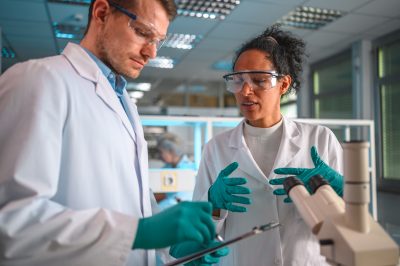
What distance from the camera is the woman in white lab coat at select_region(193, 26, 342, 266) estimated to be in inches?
48.1

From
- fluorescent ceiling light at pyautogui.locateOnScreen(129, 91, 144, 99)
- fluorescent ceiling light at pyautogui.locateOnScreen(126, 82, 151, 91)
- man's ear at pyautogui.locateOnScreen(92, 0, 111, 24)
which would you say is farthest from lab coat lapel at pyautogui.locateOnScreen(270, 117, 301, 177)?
fluorescent ceiling light at pyautogui.locateOnScreen(129, 91, 144, 99)

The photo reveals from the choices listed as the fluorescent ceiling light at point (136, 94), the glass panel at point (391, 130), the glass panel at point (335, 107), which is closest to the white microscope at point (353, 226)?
the glass panel at point (391, 130)

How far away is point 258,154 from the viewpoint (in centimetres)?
138

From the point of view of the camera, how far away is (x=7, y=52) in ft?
15.9

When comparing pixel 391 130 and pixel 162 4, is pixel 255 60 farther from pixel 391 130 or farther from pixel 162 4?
pixel 391 130

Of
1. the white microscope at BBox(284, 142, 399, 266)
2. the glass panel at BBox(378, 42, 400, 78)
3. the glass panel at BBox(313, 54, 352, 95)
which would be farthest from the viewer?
the glass panel at BBox(313, 54, 352, 95)

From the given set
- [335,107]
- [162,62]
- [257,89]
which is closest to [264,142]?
[257,89]

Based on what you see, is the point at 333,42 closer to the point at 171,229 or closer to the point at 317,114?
the point at 317,114

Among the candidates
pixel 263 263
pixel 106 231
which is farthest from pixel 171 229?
pixel 263 263

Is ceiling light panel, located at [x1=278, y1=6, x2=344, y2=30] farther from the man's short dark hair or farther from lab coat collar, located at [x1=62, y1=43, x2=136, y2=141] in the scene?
lab coat collar, located at [x1=62, y1=43, x2=136, y2=141]

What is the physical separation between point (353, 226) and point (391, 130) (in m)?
4.13

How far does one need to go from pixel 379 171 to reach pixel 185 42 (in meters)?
2.94

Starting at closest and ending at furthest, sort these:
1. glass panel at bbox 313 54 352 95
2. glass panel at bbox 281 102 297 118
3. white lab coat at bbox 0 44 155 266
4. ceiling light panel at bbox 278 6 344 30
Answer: white lab coat at bbox 0 44 155 266, ceiling light panel at bbox 278 6 344 30, glass panel at bbox 313 54 352 95, glass panel at bbox 281 102 297 118

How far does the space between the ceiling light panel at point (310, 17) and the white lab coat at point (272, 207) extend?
95.1 inches
